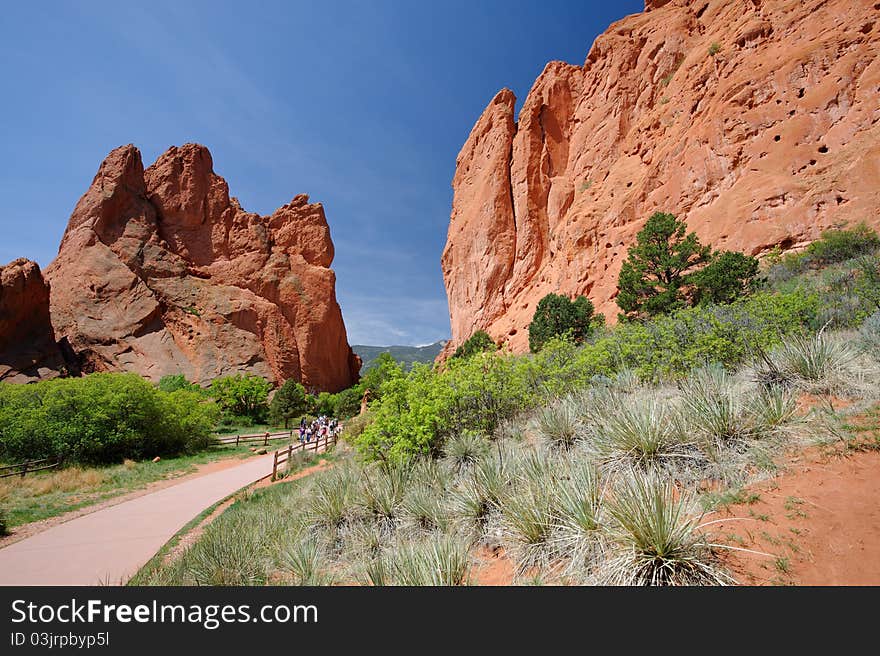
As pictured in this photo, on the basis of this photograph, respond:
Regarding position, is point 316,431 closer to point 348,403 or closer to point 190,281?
point 348,403

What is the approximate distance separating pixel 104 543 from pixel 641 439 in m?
10.9

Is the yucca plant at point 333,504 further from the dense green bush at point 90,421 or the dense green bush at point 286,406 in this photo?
the dense green bush at point 286,406

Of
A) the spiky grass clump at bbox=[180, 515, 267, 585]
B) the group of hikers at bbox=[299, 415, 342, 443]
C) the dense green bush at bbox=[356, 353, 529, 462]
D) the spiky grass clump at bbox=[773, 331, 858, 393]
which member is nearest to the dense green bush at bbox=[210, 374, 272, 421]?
the group of hikers at bbox=[299, 415, 342, 443]

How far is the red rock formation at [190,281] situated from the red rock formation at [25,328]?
4.55 meters

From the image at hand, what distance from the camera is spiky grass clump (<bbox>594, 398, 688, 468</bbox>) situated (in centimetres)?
420

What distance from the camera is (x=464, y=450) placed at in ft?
22.4

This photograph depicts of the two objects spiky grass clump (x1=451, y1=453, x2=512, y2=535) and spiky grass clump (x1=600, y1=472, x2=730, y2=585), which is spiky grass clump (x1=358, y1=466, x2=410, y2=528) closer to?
spiky grass clump (x1=451, y1=453, x2=512, y2=535)

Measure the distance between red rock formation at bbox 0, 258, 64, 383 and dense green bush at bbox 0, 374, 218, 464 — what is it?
2757 centimetres

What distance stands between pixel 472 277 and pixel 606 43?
30231mm

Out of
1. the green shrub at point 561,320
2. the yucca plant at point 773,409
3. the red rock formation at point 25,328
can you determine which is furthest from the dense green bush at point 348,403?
the yucca plant at point 773,409

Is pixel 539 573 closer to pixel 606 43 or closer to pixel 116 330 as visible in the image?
pixel 606 43

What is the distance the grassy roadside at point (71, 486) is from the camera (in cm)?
1045

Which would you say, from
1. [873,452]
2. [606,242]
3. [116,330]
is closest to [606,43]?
A: [606,242]

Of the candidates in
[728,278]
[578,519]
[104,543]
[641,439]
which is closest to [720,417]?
[641,439]
